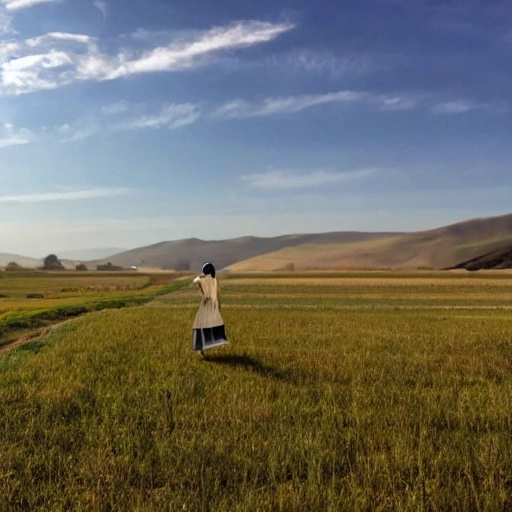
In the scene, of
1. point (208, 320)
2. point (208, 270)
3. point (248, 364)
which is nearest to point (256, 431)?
point (248, 364)

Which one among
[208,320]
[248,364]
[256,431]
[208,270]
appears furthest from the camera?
[208,270]

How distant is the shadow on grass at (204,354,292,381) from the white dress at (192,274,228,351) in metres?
0.36

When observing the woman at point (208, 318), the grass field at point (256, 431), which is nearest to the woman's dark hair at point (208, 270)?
the woman at point (208, 318)

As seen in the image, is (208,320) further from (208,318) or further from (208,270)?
(208,270)

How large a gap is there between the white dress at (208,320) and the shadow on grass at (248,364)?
36 cm

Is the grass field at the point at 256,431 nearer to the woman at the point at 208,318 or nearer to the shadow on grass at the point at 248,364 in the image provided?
the shadow on grass at the point at 248,364

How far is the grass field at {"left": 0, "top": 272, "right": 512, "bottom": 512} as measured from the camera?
596 centimetres

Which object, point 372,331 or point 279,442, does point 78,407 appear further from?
point 372,331

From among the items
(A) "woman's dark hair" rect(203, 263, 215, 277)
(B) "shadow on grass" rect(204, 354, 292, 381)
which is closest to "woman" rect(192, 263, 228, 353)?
(A) "woman's dark hair" rect(203, 263, 215, 277)

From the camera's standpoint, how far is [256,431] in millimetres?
8000

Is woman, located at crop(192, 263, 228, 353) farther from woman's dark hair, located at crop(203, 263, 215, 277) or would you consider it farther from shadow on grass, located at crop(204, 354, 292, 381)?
shadow on grass, located at crop(204, 354, 292, 381)

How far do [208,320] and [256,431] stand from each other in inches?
290

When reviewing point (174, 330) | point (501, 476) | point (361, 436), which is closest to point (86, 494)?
point (361, 436)

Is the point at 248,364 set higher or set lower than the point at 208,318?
lower
